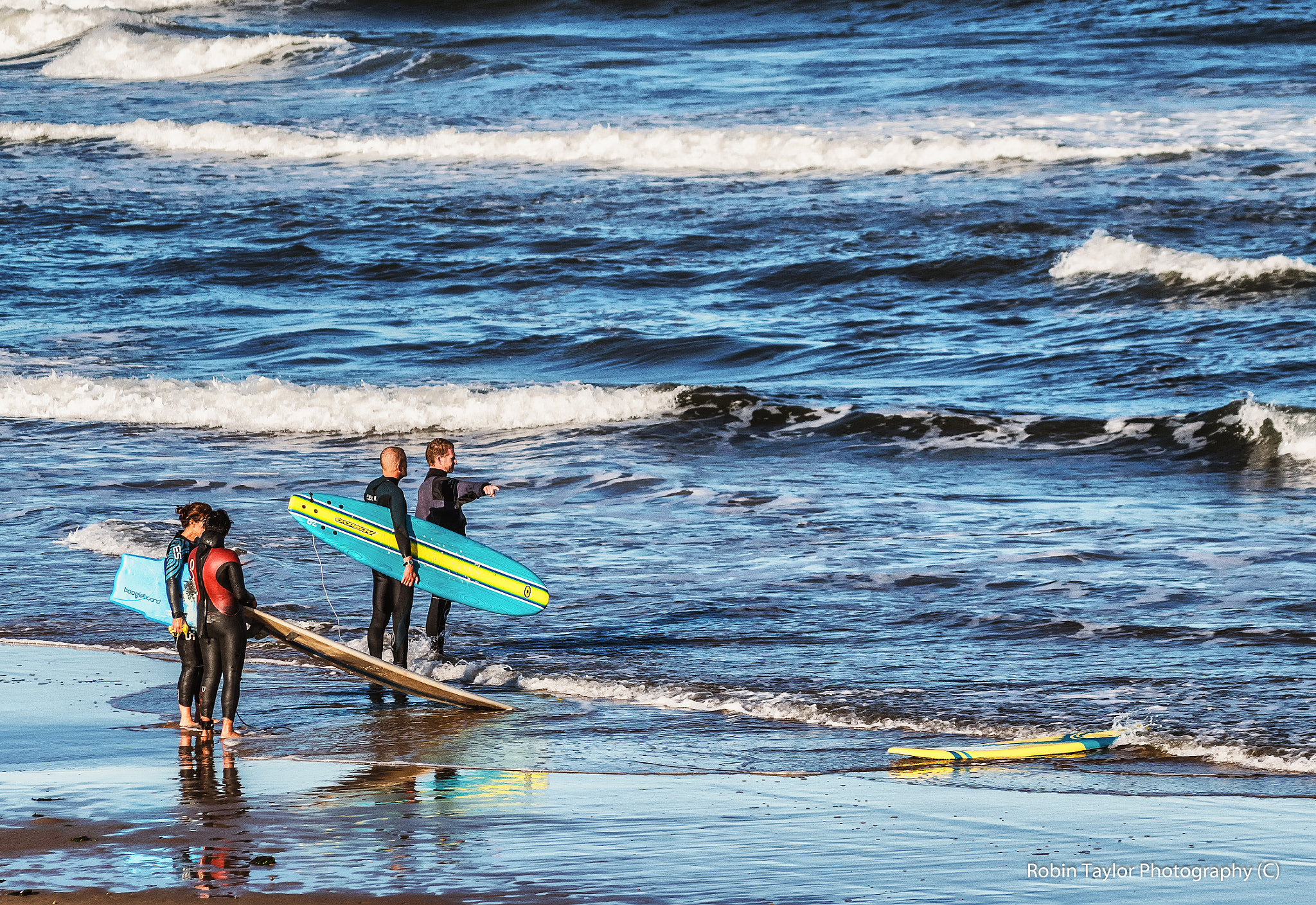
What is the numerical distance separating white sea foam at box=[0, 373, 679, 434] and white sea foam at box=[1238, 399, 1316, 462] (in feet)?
20.2

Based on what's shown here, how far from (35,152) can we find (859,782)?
3314cm

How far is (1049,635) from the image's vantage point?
10359 millimetres

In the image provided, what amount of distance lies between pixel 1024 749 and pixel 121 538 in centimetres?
816

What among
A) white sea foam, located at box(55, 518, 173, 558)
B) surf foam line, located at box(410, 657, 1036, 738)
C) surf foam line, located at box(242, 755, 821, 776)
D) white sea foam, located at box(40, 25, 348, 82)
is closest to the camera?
surf foam line, located at box(242, 755, 821, 776)

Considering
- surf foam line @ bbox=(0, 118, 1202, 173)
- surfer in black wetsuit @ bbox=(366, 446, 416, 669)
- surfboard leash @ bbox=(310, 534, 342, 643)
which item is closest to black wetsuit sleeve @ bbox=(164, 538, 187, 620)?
surfer in black wetsuit @ bbox=(366, 446, 416, 669)

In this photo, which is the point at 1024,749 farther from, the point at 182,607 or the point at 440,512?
the point at 182,607

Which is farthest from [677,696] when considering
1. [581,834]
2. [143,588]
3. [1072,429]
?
[1072,429]

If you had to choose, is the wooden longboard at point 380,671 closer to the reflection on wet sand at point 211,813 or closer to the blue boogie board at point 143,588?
the blue boogie board at point 143,588

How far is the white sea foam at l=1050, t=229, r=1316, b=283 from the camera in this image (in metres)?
22.1

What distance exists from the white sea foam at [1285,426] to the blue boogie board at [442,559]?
29.2ft

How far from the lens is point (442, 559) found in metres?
10.2

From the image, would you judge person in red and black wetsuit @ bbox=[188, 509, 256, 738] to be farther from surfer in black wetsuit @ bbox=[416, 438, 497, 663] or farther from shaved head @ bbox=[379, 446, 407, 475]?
surfer in black wetsuit @ bbox=[416, 438, 497, 663]

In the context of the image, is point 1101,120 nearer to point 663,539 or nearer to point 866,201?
point 866,201

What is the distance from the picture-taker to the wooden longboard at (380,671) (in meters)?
9.13
